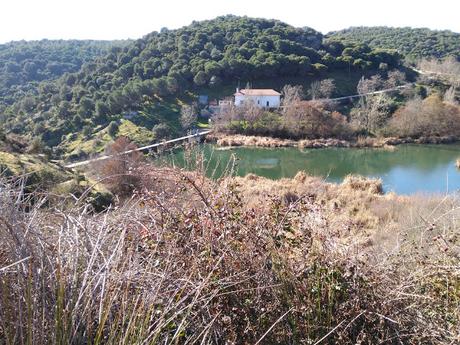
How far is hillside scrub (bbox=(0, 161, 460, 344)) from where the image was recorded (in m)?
1.43

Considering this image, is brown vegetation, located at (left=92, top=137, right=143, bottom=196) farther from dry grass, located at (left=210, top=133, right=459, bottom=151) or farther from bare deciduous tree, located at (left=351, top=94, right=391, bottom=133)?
bare deciduous tree, located at (left=351, top=94, right=391, bottom=133)

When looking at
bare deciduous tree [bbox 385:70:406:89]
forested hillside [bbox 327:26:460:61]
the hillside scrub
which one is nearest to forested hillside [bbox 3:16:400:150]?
bare deciduous tree [bbox 385:70:406:89]

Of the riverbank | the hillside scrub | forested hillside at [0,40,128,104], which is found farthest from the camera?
forested hillside at [0,40,128,104]

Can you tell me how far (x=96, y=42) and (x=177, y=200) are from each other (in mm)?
87309

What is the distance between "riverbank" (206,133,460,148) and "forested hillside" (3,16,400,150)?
9040mm

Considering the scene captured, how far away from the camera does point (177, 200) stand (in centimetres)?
241

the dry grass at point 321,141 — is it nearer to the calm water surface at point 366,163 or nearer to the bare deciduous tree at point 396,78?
the calm water surface at point 366,163

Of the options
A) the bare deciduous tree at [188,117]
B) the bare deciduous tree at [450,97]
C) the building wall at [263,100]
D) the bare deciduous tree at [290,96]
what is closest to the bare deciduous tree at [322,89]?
the bare deciduous tree at [290,96]

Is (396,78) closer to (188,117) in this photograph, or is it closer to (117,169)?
(188,117)

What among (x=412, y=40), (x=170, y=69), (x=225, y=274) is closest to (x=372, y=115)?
(x=170, y=69)

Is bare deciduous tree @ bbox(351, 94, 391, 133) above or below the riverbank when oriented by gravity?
above

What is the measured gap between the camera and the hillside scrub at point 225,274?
1.43 m

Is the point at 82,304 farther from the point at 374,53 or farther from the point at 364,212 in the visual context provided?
the point at 374,53

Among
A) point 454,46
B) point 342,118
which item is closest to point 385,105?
point 342,118
